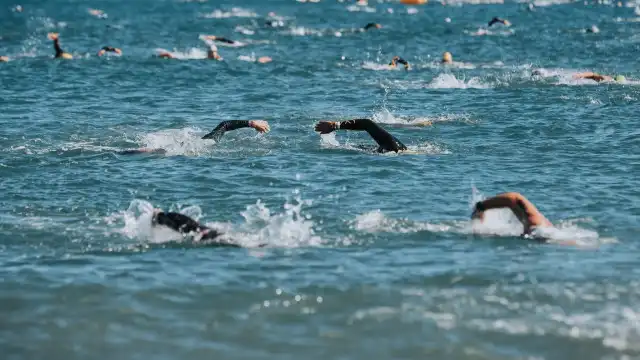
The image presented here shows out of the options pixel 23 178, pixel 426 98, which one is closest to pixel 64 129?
pixel 23 178

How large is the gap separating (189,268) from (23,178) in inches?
293

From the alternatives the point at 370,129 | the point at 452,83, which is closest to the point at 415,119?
the point at 370,129

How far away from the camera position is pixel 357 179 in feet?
63.6

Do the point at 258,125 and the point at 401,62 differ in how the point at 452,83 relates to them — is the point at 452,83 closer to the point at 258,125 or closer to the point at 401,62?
the point at 401,62

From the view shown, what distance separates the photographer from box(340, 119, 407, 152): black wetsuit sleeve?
62.3ft

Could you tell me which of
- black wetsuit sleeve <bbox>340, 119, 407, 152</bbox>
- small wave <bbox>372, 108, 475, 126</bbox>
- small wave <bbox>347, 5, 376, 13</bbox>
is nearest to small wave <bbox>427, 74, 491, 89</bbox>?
small wave <bbox>372, 108, 475, 126</bbox>

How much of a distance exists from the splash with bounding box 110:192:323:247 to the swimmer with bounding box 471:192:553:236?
2231 millimetres

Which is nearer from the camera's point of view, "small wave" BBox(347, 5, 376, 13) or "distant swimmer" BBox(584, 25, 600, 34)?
"distant swimmer" BBox(584, 25, 600, 34)

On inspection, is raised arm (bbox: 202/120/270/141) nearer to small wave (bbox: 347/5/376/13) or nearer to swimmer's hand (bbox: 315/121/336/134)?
swimmer's hand (bbox: 315/121/336/134)

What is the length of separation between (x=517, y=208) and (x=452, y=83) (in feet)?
68.3

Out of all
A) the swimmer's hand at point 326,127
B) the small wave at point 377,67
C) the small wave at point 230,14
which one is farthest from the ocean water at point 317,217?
the small wave at point 230,14

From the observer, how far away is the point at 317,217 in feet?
53.5

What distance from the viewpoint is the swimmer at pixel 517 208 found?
46.2 ft

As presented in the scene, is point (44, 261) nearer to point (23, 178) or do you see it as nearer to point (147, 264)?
point (147, 264)
